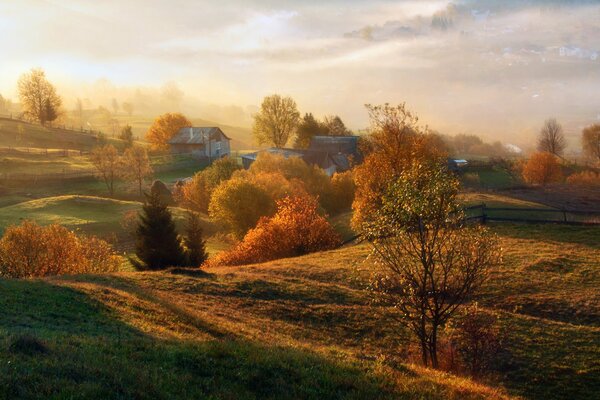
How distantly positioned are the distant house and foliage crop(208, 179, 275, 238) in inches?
1232

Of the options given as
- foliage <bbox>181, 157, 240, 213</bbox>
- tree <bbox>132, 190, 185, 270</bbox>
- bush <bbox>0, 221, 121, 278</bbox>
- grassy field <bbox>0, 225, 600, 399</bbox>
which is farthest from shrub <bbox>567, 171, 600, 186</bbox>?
bush <bbox>0, 221, 121, 278</bbox>

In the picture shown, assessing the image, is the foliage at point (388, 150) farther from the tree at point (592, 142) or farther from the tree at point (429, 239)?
the tree at point (592, 142)

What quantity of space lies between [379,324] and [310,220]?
28.9 m

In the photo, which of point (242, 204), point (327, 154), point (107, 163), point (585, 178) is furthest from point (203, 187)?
point (585, 178)

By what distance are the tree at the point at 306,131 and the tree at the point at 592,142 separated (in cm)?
7678

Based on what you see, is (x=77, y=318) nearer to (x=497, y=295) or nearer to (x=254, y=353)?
(x=254, y=353)

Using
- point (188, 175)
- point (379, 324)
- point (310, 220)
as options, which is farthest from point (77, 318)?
point (188, 175)

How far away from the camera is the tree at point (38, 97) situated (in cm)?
12938

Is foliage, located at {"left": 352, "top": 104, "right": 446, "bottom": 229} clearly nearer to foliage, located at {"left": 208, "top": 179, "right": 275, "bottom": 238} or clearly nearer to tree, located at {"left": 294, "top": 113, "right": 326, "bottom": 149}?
foliage, located at {"left": 208, "top": 179, "right": 275, "bottom": 238}

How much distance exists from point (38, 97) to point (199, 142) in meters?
49.7

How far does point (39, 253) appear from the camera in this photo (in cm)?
3959

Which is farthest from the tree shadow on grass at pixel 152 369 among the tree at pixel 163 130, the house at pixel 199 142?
the tree at pixel 163 130

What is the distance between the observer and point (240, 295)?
96.9 feet

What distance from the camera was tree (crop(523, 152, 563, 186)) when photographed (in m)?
99.6
